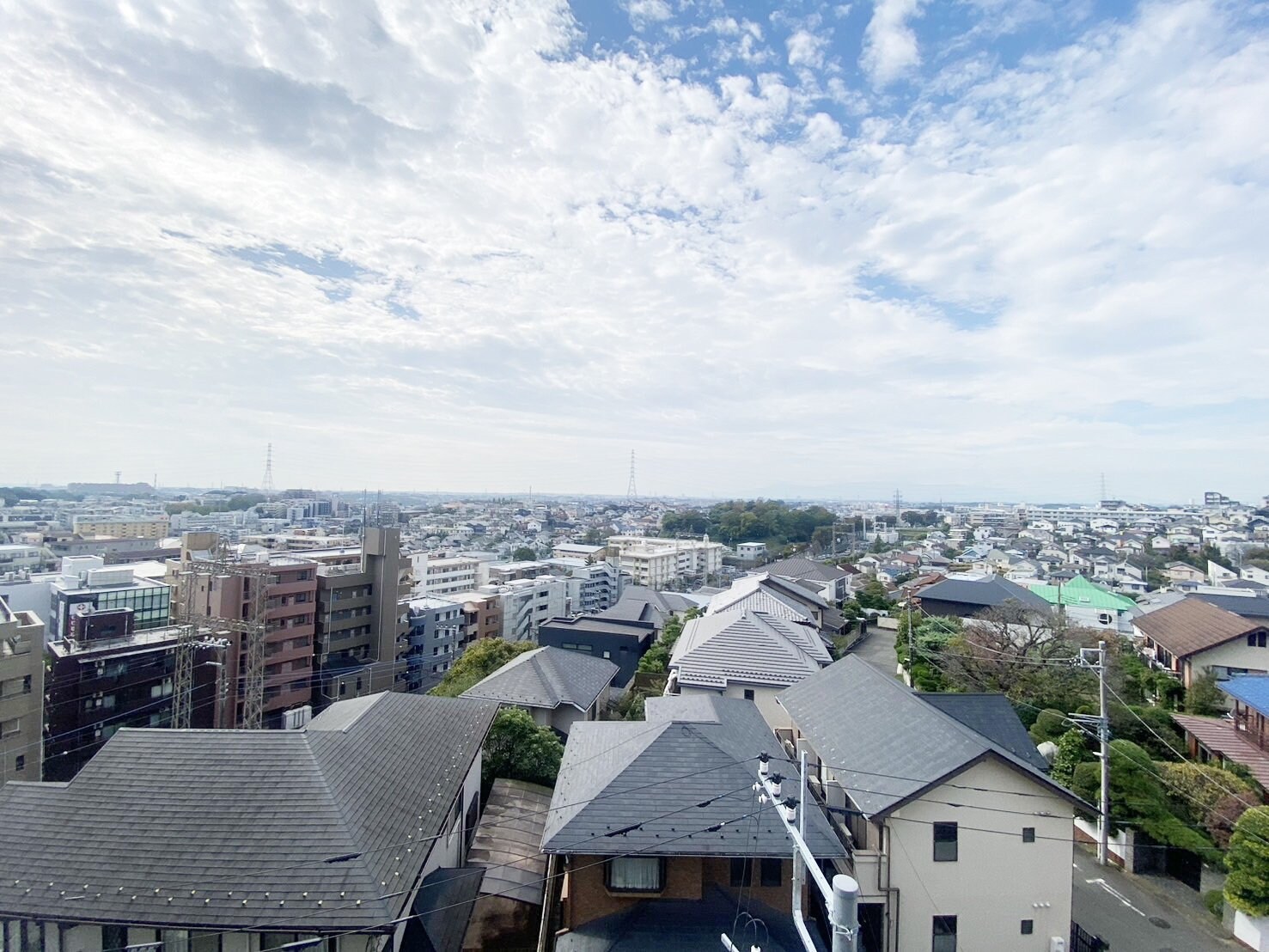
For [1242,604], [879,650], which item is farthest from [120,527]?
[1242,604]

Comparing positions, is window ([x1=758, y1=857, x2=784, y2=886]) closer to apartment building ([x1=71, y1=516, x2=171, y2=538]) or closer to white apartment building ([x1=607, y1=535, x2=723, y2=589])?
white apartment building ([x1=607, y1=535, x2=723, y2=589])

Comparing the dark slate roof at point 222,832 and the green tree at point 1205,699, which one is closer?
the dark slate roof at point 222,832

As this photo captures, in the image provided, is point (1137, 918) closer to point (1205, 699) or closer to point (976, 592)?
point (1205, 699)

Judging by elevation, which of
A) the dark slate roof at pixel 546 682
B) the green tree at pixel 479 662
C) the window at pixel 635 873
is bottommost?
the green tree at pixel 479 662

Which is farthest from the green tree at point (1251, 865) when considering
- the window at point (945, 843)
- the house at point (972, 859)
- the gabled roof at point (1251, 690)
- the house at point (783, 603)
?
the house at point (783, 603)

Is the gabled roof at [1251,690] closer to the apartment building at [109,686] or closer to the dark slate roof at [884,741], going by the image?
the dark slate roof at [884,741]

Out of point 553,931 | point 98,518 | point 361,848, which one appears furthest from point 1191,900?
point 98,518

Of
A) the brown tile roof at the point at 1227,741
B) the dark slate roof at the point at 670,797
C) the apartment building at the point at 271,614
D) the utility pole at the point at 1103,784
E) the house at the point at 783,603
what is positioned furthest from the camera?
the apartment building at the point at 271,614
